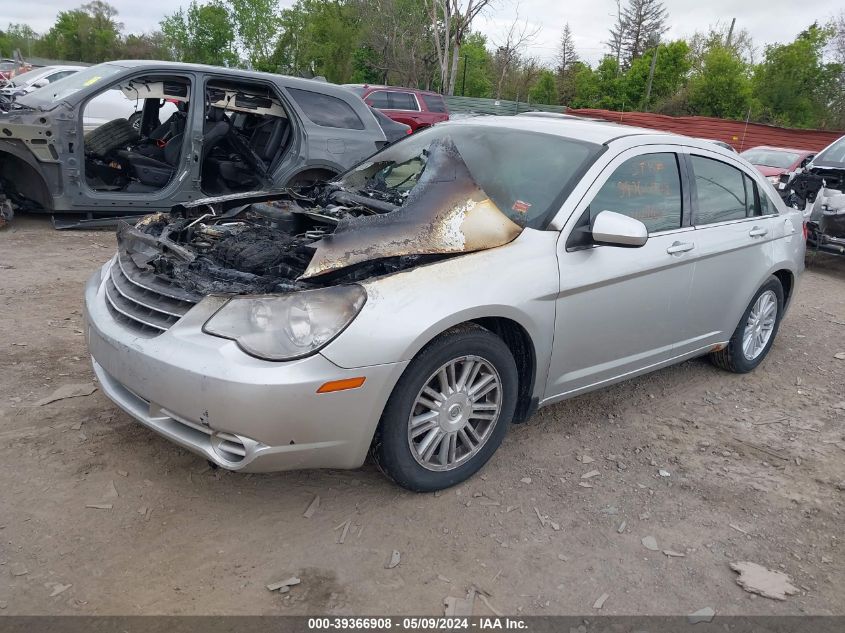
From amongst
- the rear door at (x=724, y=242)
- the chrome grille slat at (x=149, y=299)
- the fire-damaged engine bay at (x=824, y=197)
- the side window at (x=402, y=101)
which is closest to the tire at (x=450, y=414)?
the chrome grille slat at (x=149, y=299)

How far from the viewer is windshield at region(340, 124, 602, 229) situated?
3.46m

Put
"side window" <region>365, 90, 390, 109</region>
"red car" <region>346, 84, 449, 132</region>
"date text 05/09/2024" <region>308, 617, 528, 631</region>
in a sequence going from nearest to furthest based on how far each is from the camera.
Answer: "date text 05/09/2024" <region>308, 617, 528, 631</region> → "side window" <region>365, 90, 390, 109</region> → "red car" <region>346, 84, 449, 132</region>

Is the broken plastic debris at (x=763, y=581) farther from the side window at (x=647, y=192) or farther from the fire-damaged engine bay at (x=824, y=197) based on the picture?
the fire-damaged engine bay at (x=824, y=197)

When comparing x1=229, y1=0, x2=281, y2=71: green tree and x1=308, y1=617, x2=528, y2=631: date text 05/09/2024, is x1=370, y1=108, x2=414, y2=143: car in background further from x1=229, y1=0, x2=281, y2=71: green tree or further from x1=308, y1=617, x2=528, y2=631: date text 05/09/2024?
x1=229, y1=0, x2=281, y2=71: green tree

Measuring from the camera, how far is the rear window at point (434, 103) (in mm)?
19688

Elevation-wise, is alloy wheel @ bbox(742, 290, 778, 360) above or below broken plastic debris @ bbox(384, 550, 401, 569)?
above

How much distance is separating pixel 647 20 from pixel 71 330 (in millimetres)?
72415

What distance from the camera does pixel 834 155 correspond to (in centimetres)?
972

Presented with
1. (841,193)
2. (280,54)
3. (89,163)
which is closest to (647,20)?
(280,54)

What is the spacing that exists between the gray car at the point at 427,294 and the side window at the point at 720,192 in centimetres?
2

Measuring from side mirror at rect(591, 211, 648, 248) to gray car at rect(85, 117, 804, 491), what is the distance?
0.03ft

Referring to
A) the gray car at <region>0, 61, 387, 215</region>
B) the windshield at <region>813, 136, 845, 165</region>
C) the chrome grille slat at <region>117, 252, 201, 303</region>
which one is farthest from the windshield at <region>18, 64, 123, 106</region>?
the windshield at <region>813, 136, 845, 165</region>

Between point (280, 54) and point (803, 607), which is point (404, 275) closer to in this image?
point (803, 607)

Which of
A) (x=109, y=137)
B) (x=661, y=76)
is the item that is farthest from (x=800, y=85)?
(x=109, y=137)
